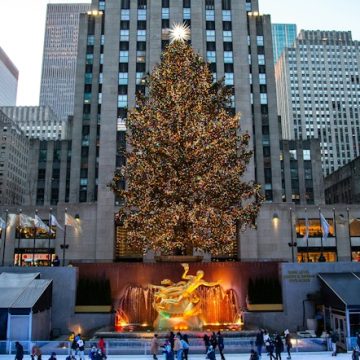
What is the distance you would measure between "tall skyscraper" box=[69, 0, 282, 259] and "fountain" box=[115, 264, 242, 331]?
68.6ft

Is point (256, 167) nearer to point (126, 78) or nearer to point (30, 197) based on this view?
point (126, 78)

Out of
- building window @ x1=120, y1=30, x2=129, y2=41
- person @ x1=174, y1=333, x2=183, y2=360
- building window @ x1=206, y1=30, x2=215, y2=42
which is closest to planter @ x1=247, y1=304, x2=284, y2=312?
person @ x1=174, y1=333, x2=183, y2=360

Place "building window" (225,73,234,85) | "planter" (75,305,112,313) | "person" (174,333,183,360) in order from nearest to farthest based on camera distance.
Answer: "person" (174,333,183,360) → "planter" (75,305,112,313) → "building window" (225,73,234,85)

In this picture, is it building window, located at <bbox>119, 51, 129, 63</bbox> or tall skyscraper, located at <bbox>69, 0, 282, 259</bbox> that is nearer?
tall skyscraper, located at <bbox>69, 0, 282, 259</bbox>

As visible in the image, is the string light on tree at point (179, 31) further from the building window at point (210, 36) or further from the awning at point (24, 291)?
the awning at point (24, 291)

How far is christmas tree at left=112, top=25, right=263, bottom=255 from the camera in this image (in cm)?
3653

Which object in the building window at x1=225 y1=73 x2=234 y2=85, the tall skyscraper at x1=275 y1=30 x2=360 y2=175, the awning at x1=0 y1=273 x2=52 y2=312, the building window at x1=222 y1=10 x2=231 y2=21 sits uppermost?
the tall skyscraper at x1=275 y1=30 x2=360 y2=175

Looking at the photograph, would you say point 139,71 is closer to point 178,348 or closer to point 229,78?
point 229,78

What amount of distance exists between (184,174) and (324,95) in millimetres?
152754

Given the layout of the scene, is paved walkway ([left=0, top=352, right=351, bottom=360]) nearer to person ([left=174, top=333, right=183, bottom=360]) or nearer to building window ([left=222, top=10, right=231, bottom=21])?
person ([left=174, top=333, right=183, bottom=360])

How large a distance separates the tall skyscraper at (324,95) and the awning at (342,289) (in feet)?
449

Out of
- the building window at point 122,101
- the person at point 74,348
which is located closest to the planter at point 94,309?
the person at point 74,348

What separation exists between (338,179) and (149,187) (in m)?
74.8

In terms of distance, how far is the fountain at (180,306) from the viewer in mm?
31875
